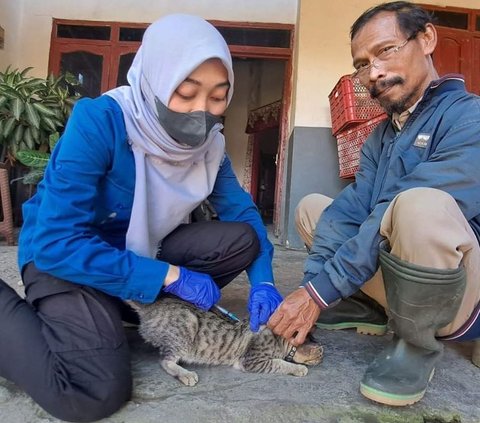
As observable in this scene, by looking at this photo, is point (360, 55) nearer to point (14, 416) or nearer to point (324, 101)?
point (14, 416)

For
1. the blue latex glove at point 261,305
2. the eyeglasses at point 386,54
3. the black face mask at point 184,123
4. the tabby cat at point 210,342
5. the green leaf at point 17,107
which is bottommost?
the tabby cat at point 210,342

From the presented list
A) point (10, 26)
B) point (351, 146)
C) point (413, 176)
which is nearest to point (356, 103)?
point (351, 146)

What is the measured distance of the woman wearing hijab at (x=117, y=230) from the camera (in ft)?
4.16

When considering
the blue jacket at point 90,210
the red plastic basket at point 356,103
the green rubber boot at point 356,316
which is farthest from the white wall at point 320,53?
the blue jacket at point 90,210

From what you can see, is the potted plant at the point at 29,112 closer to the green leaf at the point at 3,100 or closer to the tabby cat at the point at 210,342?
the green leaf at the point at 3,100

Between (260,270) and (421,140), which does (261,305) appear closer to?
(260,270)

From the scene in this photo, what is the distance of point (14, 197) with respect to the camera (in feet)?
15.4

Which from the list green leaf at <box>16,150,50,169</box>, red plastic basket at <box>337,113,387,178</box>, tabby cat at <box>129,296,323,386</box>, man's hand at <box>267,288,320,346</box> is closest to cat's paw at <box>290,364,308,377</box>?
tabby cat at <box>129,296,323,386</box>

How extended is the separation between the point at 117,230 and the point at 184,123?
485 mm

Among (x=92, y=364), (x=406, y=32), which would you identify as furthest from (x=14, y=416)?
(x=406, y=32)

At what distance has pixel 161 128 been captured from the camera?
59.1 inches

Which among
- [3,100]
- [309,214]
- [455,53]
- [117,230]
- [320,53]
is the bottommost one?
[117,230]

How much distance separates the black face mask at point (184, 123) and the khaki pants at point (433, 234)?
681 millimetres

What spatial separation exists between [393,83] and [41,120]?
3.76m
